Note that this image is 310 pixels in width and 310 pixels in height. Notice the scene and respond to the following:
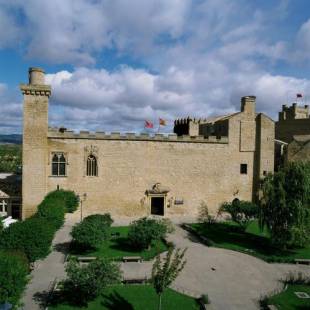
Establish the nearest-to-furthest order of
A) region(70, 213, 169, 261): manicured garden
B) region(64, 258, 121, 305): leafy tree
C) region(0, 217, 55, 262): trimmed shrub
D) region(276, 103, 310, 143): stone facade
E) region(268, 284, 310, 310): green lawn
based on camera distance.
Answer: region(64, 258, 121, 305): leafy tree
region(268, 284, 310, 310): green lawn
region(0, 217, 55, 262): trimmed shrub
region(70, 213, 169, 261): manicured garden
region(276, 103, 310, 143): stone facade

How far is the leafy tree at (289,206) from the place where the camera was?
23047mm

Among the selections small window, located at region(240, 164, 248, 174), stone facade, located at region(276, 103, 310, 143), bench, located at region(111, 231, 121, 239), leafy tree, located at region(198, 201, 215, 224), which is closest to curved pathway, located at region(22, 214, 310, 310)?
bench, located at region(111, 231, 121, 239)

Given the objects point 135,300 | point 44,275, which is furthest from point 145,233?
point 135,300

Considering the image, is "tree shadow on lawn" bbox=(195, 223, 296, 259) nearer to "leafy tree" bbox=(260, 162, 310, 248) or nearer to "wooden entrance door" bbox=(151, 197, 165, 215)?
"leafy tree" bbox=(260, 162, 310, 248)

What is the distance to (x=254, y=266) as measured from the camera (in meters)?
21.5

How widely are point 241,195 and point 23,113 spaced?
72.1 ft

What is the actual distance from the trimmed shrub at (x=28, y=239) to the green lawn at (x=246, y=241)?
12.4 metres

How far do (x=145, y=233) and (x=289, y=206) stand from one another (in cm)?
974

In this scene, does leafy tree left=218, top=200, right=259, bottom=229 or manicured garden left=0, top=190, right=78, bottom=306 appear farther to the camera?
leafy tree left=218, top=200, right=259, bottom=229

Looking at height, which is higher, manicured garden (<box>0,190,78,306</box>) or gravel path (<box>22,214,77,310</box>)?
manicured garden (<box>0,190,78,306</box>)

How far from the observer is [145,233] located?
2309cm

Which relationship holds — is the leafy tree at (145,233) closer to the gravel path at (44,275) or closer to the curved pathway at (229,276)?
the curved pathway at (229,276)

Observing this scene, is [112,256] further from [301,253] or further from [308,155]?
[308,155]

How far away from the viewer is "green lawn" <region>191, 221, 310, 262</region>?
23.3 metres
